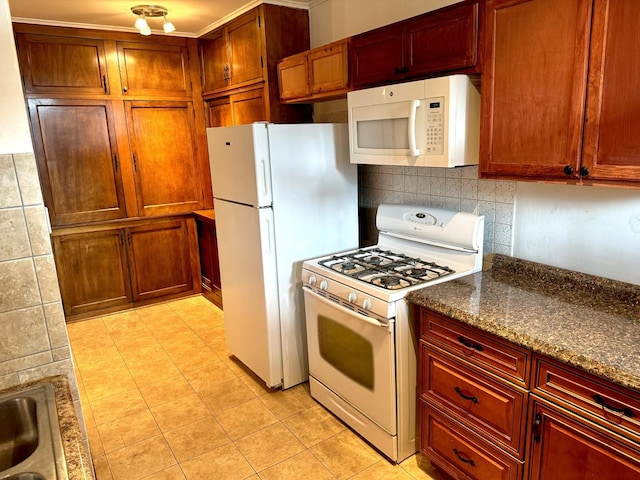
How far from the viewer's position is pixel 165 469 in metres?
2.19

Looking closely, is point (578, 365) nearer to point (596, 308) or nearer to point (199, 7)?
point (596, 308)

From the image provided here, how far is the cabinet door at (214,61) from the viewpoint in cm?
366

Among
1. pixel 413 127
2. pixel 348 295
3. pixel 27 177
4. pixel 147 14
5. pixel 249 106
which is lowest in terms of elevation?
pixel 348 295

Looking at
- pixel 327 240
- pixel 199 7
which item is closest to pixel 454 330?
pixel 327 240

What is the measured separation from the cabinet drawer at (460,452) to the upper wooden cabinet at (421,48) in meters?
1.46

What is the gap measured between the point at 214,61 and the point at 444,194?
2444 millimetres

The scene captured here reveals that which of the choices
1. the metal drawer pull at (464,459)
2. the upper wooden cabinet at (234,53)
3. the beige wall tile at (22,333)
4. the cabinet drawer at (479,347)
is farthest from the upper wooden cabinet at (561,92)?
the upper wooden cabinet at (234,53)

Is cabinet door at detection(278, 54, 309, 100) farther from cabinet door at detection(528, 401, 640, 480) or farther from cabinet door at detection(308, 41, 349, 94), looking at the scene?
cabinet door at detection(528, 401, 640, 480)

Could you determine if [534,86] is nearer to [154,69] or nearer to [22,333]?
[22,333]

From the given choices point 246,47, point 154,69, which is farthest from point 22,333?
point 154,69

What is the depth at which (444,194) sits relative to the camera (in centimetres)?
246

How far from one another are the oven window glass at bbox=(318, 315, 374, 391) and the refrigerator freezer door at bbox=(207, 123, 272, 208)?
2.51 feet

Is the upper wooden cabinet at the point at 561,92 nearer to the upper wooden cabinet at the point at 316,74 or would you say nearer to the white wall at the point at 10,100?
the upper wooden cabinet at the point at 316,74

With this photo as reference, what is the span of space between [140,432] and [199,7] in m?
2.77
